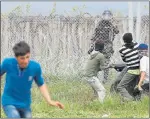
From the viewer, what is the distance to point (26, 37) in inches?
423

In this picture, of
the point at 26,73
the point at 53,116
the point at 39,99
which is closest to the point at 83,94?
the point at 39,99

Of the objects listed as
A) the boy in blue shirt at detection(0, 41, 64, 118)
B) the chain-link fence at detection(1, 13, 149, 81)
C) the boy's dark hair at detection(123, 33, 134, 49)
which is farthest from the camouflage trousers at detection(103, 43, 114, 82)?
the boy in blue shirt at detection(0, 41, 64, 118)

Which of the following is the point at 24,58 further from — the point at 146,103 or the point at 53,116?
the point at 146,103

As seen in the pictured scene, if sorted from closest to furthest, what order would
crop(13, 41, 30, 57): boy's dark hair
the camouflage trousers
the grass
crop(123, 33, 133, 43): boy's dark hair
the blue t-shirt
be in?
crop(13, 41, 30, 57): boy's dark hair < the blue t-shirt < the grass < crop(123, 33, 133, 43): boy's dark hair < the camouflage trousers

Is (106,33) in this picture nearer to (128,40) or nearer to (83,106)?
(128,40)

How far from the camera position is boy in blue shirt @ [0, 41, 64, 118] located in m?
5.41

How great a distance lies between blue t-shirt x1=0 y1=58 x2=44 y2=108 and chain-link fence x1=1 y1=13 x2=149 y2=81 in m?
5.00

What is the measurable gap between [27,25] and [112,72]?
214 cm

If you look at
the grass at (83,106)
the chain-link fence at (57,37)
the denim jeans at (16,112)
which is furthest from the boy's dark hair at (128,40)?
the denim jeans at (16,112)

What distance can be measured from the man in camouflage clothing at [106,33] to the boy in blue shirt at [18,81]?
16.1 feet

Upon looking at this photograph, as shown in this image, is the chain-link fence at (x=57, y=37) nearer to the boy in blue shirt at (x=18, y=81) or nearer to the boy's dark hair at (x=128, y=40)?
the boy's dark hair at (x=128, y=40)

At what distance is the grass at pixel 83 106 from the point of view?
7.97 metres

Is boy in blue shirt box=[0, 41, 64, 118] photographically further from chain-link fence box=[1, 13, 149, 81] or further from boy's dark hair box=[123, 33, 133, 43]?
chain-link fence box=[1, 13, 149, 81]

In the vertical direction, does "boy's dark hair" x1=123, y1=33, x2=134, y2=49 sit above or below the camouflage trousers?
above
